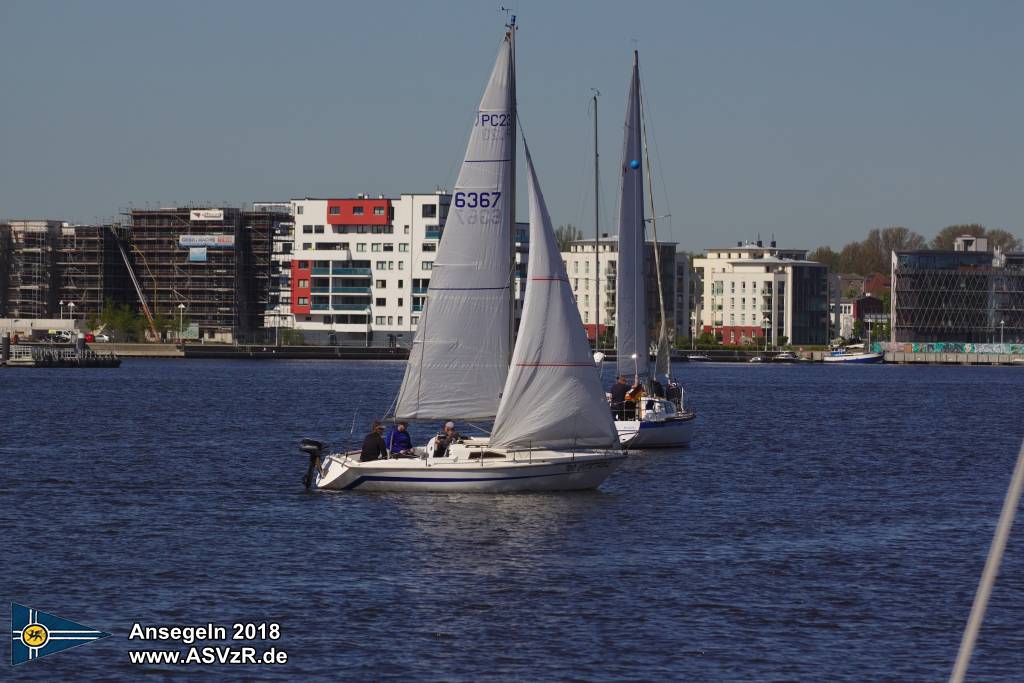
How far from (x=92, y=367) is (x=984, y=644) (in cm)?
16390

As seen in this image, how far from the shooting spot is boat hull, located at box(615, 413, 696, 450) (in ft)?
193

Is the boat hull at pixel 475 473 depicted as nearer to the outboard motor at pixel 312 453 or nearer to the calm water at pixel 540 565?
the calm water at pixel 540 565

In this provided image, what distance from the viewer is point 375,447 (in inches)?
1684

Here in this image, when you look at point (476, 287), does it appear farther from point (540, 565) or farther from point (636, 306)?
point (636, 306)

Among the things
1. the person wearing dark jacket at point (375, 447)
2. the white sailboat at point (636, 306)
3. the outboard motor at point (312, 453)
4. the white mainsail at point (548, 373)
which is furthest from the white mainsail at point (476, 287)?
the white sailboat at point (636, 306)

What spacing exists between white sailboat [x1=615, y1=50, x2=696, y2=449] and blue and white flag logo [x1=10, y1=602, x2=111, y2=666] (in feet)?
112

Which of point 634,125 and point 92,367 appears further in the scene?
point 92,367

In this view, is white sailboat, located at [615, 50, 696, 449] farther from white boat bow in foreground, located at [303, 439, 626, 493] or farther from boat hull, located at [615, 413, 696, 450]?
white boat bow in foreground, located at [303, 439, 626, 493]

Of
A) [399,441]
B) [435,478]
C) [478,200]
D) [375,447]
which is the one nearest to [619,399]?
[399,441]

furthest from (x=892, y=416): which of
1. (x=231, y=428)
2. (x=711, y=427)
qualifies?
(x=231, y=428)

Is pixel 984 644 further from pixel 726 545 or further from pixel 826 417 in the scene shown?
pixel 826 417

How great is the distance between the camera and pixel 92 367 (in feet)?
595

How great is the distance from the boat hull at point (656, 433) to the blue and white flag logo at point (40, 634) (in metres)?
32.5

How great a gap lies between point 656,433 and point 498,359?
61.1ft
